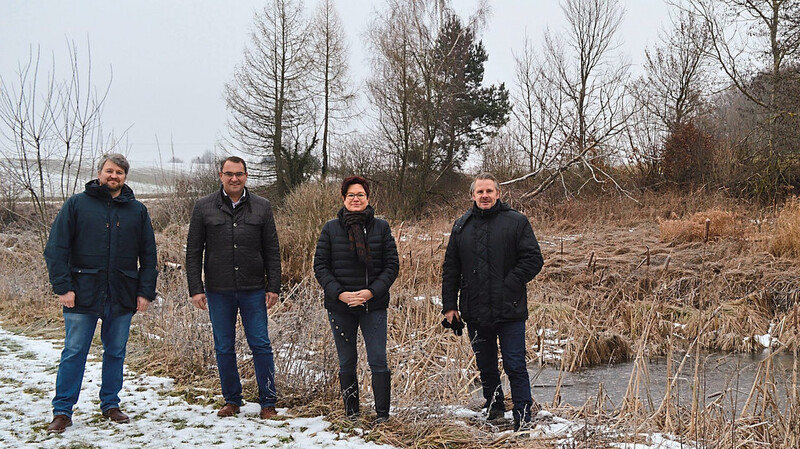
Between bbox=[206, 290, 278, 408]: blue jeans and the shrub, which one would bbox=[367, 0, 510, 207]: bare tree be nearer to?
the shrub

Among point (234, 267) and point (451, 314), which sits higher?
point (234, 267)

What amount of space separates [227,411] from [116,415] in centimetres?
70

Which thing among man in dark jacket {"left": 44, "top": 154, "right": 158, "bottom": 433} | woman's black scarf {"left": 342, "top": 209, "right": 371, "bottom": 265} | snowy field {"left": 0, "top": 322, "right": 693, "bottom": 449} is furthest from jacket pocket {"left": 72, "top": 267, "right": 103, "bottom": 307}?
woman's black scarf {"left": 342, "top": 209, "right": 371, "bottom": 265}

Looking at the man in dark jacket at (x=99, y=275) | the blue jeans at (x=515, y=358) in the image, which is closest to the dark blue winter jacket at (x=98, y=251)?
the man in dark jacket at (x=99, y=275)

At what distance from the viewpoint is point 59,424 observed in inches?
146

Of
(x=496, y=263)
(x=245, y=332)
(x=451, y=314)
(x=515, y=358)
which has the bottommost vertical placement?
(x=515, y=358)

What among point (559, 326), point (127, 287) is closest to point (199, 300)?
point (127, 287)

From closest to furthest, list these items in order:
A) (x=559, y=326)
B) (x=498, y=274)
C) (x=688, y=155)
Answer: (x=498, y=274) < (x=559, y=326) < (x=688, y=155)

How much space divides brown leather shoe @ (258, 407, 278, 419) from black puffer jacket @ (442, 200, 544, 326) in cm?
143

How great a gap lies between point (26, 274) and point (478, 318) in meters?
7.80

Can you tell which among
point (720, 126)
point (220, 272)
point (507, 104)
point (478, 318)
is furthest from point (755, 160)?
point (220, 272)

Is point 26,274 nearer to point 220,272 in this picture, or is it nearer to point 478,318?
point 220,272

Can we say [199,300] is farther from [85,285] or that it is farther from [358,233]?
[358,233]

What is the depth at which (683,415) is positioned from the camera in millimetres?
4457
